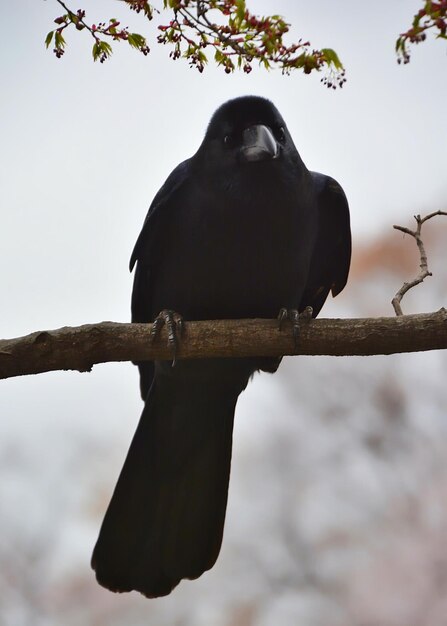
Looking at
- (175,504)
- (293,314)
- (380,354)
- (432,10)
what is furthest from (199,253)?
(432,10)

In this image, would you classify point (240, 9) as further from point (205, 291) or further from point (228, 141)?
point (205, 291)

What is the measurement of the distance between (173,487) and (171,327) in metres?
0.86

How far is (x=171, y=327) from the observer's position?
112 inches

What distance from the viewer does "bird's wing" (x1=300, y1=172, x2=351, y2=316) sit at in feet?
11.5

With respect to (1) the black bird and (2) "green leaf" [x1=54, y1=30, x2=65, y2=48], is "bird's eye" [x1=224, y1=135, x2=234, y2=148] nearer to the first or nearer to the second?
(1) the black bird

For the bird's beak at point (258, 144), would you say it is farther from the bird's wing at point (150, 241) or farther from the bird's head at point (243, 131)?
the bird's wing at point (150, 241)

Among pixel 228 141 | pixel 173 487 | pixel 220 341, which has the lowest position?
pixel 173 487

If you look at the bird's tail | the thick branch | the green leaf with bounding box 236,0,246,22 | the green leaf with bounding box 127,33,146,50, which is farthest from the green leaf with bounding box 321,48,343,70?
the bird's tail

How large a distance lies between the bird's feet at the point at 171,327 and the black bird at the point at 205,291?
1.06 ft

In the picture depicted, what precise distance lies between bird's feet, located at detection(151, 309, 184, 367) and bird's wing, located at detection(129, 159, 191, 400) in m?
0.51


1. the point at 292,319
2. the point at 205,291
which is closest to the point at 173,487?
the point at 205,291

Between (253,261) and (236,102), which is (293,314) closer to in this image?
(253,261)

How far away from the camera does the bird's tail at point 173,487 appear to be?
3.21 meters

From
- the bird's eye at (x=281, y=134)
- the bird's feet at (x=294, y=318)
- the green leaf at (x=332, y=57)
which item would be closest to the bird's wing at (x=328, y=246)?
the bird's eye at (x=281, y=134)
